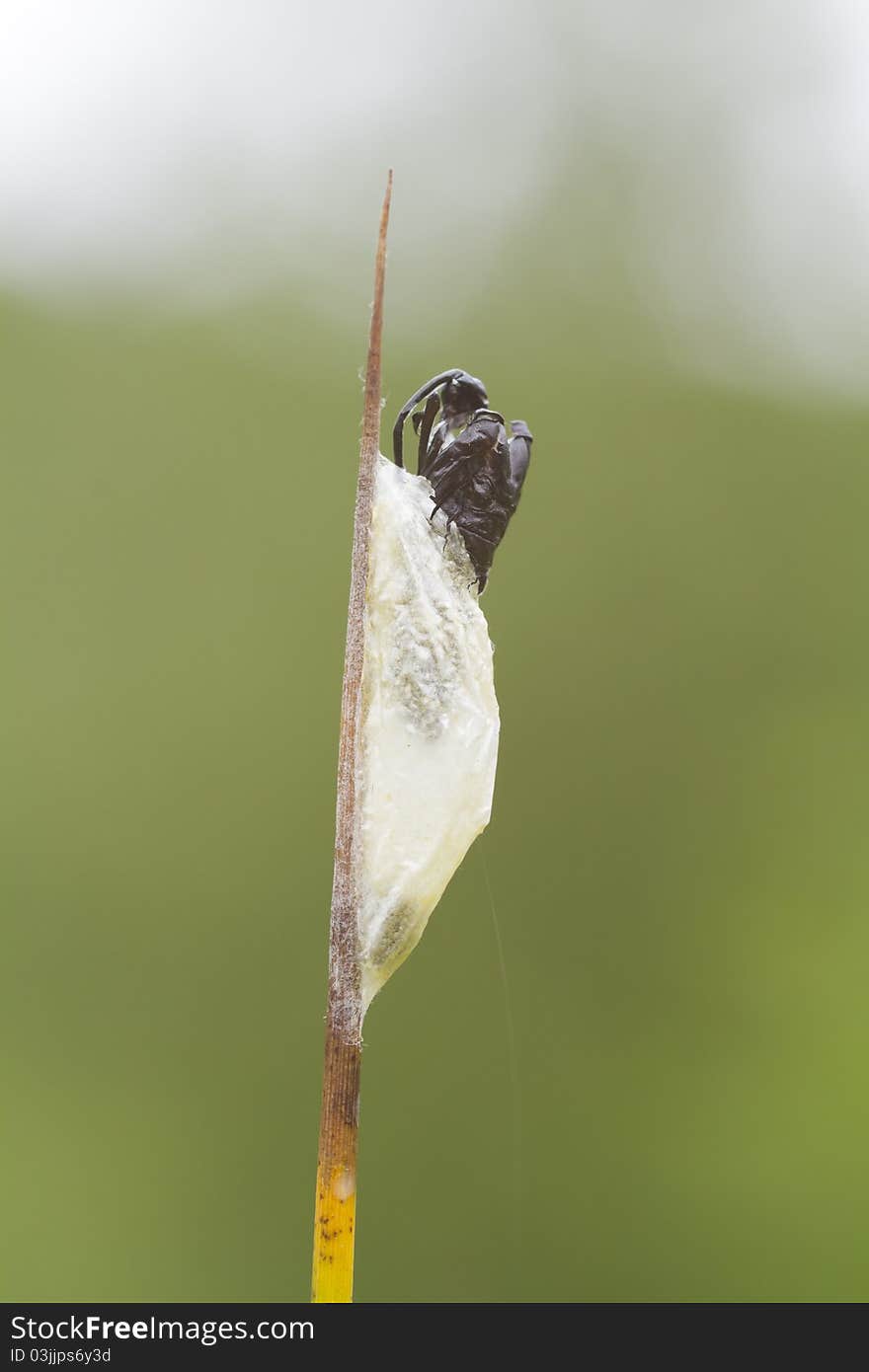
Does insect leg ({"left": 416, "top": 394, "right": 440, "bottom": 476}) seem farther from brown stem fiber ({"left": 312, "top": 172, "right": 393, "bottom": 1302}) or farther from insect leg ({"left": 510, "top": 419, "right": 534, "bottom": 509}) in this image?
brown stem fiber ({"left": 312, "top": 172, "right": 393, "bottom": 1302})

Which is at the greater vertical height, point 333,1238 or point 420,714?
point 420,714

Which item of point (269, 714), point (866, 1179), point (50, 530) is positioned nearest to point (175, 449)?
point (50, 530)

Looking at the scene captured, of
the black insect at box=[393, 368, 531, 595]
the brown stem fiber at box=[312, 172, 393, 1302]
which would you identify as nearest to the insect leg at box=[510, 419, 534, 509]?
the black insect at box=[393, 368, 531, 595]

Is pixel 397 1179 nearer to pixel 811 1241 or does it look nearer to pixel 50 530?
pixel 811 1241

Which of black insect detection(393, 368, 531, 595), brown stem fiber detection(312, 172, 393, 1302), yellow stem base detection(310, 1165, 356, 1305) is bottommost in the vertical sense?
yellow stem base detection(310, 1165, 356, 1305)

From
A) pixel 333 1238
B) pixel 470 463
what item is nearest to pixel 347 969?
pixel 333 1238

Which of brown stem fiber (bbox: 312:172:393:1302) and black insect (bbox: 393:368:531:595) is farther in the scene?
black insect (bbox: 393:368:531:595)

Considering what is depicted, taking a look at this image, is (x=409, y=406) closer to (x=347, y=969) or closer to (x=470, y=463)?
(x=470, y=463)
